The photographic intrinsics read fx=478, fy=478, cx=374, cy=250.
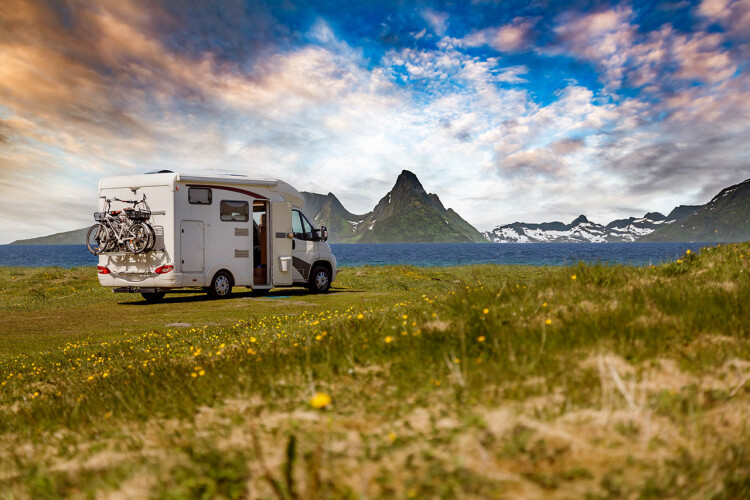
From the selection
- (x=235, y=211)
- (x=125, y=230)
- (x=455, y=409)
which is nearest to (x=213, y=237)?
(x=235, y=211)

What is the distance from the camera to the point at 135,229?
15484mm

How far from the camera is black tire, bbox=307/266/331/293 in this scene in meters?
19.0

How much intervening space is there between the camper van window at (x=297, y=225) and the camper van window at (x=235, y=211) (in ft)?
6.19

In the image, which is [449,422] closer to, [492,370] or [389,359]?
[492,370]

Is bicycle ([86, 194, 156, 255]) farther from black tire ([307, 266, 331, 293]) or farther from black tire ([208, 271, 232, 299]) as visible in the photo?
black tire ([307, 266, 331, 293])

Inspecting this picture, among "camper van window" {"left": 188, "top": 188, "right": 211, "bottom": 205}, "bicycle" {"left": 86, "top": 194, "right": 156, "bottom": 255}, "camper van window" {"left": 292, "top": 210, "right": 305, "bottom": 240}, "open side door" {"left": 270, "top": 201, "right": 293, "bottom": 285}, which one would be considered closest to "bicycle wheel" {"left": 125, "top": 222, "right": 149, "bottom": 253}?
"bicycle" {"left": 86, "top": 194, "right": 156, "bottom": 255}

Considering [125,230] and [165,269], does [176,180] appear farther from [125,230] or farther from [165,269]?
[165,269]

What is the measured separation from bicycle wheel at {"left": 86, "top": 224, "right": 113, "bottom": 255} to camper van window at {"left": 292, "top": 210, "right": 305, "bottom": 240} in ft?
20.3

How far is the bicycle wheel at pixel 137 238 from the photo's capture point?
1534cm

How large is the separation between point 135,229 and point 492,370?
1482 centimetres

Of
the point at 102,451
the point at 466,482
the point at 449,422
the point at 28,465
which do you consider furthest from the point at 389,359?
the point at 28,465

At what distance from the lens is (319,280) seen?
1917 cm

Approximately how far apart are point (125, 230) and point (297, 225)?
5.88m

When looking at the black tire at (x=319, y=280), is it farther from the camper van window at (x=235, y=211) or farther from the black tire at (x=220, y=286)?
the camper van window at (x=235, y=211)
